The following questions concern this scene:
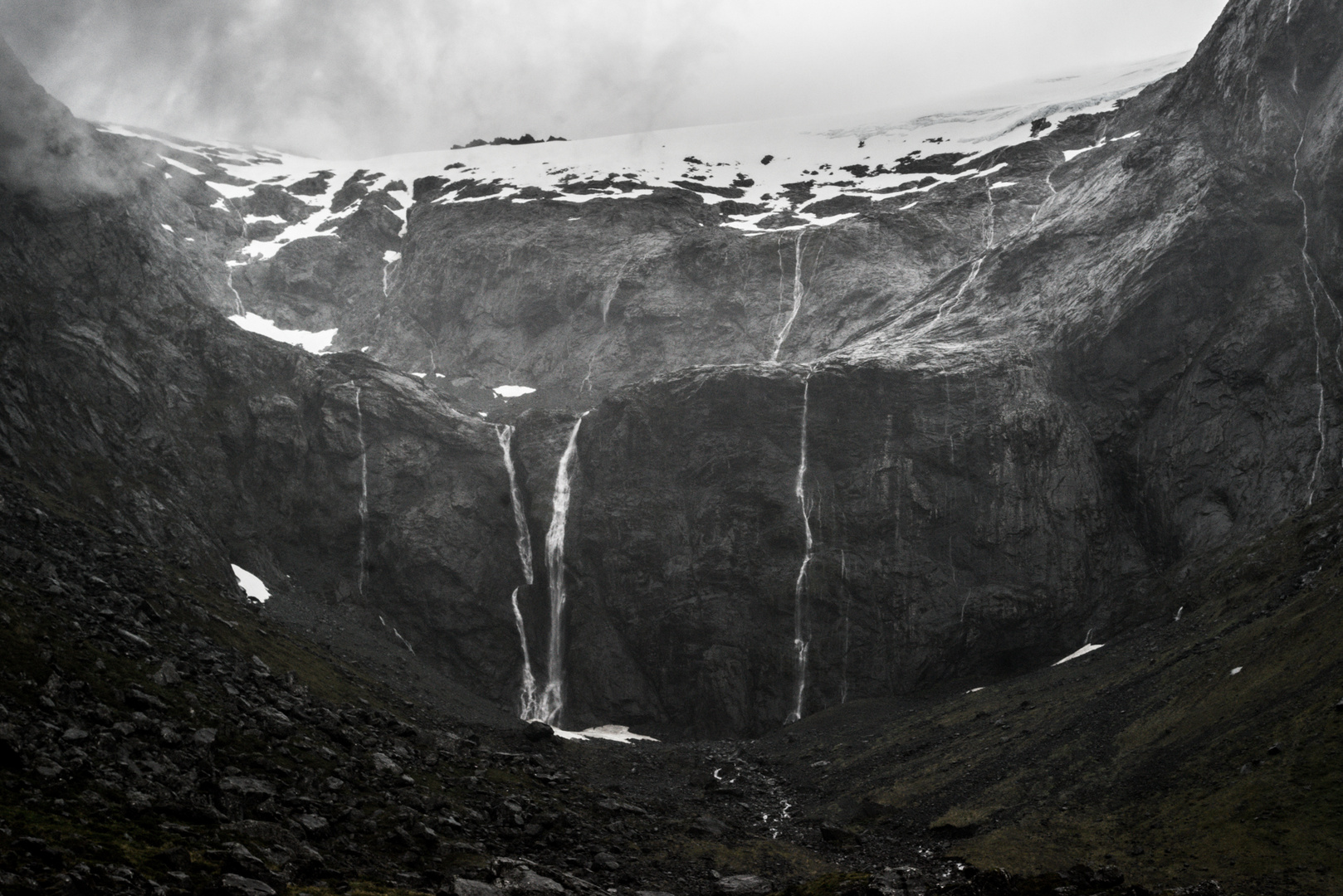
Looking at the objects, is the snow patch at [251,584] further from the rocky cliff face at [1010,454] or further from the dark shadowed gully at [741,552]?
the rocky cliff face at [1010,454]

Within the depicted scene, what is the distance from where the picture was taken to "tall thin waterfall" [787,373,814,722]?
68625 millimetres

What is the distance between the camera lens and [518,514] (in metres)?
80.2

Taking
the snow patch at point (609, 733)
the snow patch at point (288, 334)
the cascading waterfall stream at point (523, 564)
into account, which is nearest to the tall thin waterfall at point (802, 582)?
the snow patch at point (609, 733)

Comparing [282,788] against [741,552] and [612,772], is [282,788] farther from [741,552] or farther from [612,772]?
[741,552]

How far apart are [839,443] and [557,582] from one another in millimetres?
24790

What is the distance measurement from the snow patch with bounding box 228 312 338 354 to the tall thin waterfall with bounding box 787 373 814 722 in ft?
212

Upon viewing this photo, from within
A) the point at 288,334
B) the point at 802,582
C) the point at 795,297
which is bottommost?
the point at 802,582

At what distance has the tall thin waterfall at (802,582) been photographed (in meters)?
68.6

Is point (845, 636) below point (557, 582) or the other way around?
below

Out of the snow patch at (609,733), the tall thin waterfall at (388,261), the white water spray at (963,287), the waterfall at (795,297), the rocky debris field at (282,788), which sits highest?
the tall thin waterfall at (388,261)

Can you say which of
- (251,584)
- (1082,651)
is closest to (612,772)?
(251,584)

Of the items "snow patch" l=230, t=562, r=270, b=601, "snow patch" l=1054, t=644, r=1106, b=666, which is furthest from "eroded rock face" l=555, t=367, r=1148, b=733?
"snow patch" l=230, t=562, r=270, b=601

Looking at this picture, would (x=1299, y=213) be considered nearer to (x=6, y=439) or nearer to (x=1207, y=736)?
(x=1207, y=736)

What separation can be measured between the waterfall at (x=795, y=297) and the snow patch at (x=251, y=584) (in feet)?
179
